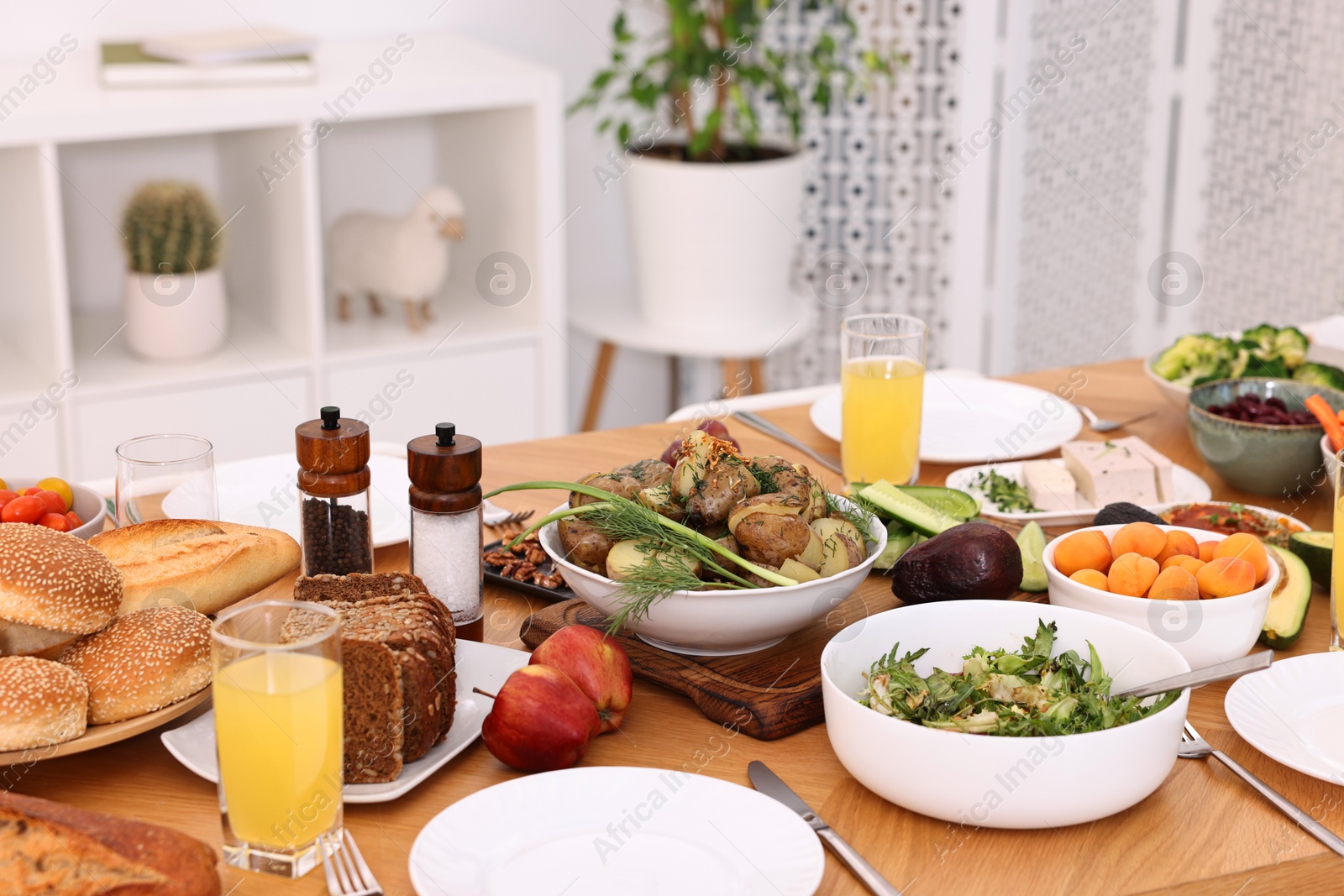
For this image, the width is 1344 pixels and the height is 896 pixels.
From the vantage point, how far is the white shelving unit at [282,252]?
249cm

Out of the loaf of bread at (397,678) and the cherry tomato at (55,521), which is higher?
the cherry tomato at (55,521)

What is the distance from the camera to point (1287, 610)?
1.23 metres

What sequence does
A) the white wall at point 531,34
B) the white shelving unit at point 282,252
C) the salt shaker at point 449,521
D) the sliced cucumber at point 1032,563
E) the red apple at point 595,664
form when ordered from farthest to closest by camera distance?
the white wall at point 531,34 < the white shelving unit at point 282,252 < the sliced cucumber at point 1032,563 < the salt shaker at point 449,521 < the red apple at point 595,664

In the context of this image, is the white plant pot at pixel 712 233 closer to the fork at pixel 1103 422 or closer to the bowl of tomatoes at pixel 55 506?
the fork at pixel 1103 422

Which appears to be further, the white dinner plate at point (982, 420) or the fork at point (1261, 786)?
the white dinner plate at point (982, 420)

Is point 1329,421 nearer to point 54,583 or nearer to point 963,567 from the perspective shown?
point 963,567

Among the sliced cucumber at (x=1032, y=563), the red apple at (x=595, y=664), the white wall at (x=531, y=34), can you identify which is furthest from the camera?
the white wall at (x=531, y=34)

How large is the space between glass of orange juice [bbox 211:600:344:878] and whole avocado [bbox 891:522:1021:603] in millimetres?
545

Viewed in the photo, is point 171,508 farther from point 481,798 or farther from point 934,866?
point 934,866

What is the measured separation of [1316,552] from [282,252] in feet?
6.74

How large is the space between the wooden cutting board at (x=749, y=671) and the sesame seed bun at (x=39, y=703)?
0.39 m

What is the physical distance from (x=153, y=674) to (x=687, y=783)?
0.39 meters

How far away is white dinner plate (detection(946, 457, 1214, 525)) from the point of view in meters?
1.48

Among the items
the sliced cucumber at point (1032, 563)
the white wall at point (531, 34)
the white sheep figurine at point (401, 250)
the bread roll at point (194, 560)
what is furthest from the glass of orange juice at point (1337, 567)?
the white sheep figurine at point (401, 250)
